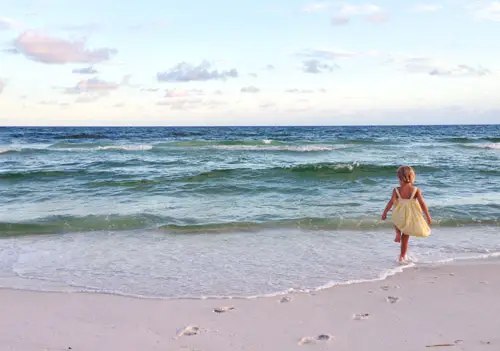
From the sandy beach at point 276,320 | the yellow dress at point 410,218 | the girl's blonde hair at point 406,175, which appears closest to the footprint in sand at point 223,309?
the sandy beach at point 276,320

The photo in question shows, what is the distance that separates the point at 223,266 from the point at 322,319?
7.06 feet

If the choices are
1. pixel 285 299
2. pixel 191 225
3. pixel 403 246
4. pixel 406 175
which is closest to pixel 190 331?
pixel 285 299

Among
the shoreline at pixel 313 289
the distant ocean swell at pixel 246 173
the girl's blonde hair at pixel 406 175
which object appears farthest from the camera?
the distant ocean swell at pixel 246 173

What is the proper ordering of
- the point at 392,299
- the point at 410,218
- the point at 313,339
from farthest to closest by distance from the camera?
the point at 410,218 → the point at 392,299 → the point at 313,339

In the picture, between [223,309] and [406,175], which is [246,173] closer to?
[406,175]

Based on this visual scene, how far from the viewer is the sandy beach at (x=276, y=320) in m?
3.85

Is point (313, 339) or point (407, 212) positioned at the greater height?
point (407, 212)

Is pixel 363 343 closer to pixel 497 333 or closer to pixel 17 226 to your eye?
pixel 497 333

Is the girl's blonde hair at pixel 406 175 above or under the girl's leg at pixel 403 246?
above

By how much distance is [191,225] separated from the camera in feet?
29.1

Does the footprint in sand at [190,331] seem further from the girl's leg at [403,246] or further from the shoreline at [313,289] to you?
the girl's leg at [403,246]

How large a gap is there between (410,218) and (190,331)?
368 centimetres

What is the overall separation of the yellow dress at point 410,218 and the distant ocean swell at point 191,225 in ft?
6.23

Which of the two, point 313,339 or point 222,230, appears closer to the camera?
point 313,339
